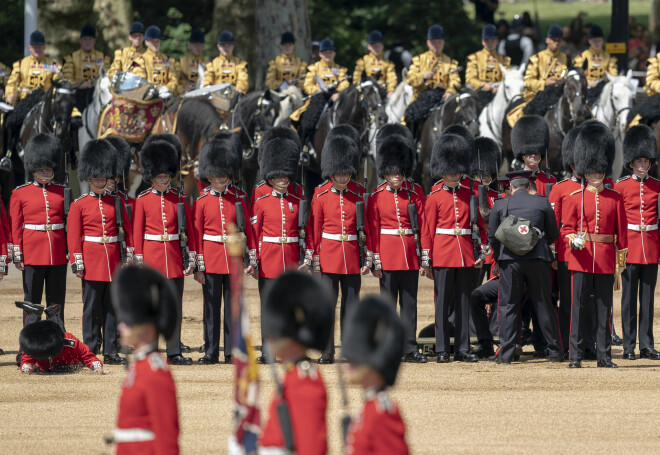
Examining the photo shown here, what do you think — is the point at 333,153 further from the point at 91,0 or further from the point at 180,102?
the point at 91,0

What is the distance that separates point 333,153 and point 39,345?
2424 mm

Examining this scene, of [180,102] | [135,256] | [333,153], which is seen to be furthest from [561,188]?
[180,102]

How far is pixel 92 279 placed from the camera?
9656 millimetres

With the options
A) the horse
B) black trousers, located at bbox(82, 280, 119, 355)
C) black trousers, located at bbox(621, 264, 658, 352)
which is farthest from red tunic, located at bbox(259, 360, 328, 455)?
the horse

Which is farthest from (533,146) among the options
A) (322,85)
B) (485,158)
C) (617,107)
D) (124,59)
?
(124,59)

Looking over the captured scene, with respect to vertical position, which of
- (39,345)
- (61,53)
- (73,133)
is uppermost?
(61,53)

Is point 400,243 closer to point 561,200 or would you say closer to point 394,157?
point 394,157

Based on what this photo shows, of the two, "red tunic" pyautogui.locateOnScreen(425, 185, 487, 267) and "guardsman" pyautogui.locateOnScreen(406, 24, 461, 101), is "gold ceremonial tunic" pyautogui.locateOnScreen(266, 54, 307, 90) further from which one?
"red tunic" pyautogui.locateOnScreen(425, 185, 487, 267)

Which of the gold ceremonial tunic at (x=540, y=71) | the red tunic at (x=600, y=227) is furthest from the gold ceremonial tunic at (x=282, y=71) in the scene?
the red tunic at (x=600, y=227)

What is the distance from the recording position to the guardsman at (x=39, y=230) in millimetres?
9883

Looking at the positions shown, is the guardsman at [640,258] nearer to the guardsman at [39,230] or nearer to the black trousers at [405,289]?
the black trousers at [405,289]

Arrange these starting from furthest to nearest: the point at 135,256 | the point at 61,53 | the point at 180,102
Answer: the point at 61,53 < the point at 180,102 < the point at 135,256

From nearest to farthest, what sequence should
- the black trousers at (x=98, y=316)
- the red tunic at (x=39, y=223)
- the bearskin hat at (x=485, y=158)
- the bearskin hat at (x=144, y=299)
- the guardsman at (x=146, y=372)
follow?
the guardsman at (x=146, y=372) < the bearskin hat at (x=144, y=299) < the black trousers at (x=98, y=316) < the red tunic at (x=39, y=223) < the bearskin hat at (x=485, y=158)

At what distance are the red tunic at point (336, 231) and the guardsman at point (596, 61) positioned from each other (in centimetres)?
709
